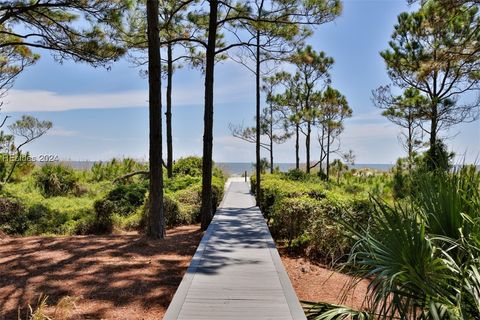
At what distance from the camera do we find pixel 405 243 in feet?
7.48

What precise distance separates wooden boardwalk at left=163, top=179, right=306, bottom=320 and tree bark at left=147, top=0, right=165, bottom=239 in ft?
3.38

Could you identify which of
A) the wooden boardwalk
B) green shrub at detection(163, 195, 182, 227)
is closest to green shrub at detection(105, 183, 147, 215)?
green shrub at detection(163, 195, 182, 227)

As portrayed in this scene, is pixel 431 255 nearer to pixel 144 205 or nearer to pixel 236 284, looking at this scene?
pixel 236 284

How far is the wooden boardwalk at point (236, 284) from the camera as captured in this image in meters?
3.42

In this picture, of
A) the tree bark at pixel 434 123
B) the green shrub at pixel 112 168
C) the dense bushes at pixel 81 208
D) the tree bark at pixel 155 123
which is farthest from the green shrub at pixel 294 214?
the tree bark at pixel 434 123

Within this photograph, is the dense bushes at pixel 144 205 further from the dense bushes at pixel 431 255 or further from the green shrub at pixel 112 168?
the dense bushes at pixel 431 255

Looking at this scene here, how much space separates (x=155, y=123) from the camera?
7.18 meters

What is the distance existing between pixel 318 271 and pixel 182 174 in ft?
45.0

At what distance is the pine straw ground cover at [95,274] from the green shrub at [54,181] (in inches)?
315

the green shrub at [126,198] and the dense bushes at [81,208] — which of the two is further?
the green shrub at [126,198]

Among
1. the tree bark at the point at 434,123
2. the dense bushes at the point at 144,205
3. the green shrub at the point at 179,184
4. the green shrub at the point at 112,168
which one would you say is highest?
the tree bark at the point at 434,123

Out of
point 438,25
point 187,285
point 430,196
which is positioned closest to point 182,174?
point 438,25

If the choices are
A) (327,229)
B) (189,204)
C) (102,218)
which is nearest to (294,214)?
(327,229)

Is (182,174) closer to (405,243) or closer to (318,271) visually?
(318,271)
